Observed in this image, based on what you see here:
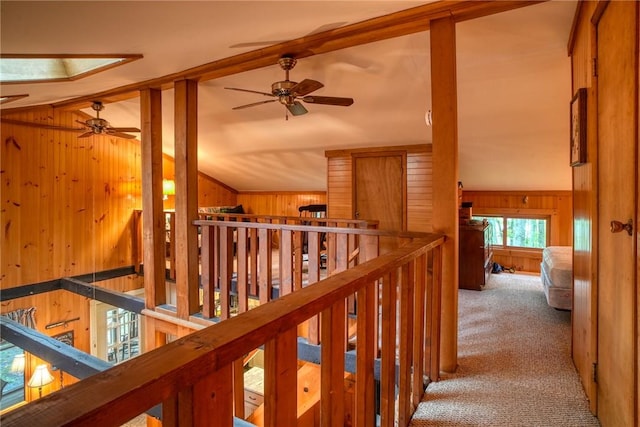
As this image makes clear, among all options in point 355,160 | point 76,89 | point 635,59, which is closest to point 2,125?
point 76,89

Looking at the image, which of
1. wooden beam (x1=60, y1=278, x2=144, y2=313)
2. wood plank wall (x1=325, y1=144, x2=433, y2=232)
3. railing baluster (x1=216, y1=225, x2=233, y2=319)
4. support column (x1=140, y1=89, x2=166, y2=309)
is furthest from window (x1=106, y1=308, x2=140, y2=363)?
wood plank wall (x1=325, y1=144, x2=433, y2=232)

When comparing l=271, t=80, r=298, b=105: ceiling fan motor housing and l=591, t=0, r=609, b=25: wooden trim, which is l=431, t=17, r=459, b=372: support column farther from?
l=271, t=80, r=298, b=105: ceiling fan motor housing

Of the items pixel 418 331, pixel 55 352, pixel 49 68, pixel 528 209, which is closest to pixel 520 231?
pixel 528 209

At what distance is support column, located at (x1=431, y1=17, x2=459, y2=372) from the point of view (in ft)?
7.04

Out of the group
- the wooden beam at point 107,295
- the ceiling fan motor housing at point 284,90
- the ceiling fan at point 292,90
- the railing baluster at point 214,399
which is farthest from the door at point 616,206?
the wooden beam at point 107,295

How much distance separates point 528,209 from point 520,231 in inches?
19.9

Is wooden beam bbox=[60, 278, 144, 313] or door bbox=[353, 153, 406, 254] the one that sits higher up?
door bbox=[353, 153, 406, 254]

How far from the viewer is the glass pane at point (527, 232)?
629 centimetres

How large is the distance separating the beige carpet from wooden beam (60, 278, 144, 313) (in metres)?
3.40

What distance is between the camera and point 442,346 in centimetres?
216

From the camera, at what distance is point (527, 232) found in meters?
6.46

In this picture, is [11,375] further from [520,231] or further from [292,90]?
[520,231]

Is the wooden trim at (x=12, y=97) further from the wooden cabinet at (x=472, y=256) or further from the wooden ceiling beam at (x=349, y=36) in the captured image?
the wooden cabinet at (x=472, y=256)

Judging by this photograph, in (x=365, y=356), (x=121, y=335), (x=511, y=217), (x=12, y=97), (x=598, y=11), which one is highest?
(x=12, y=97)
